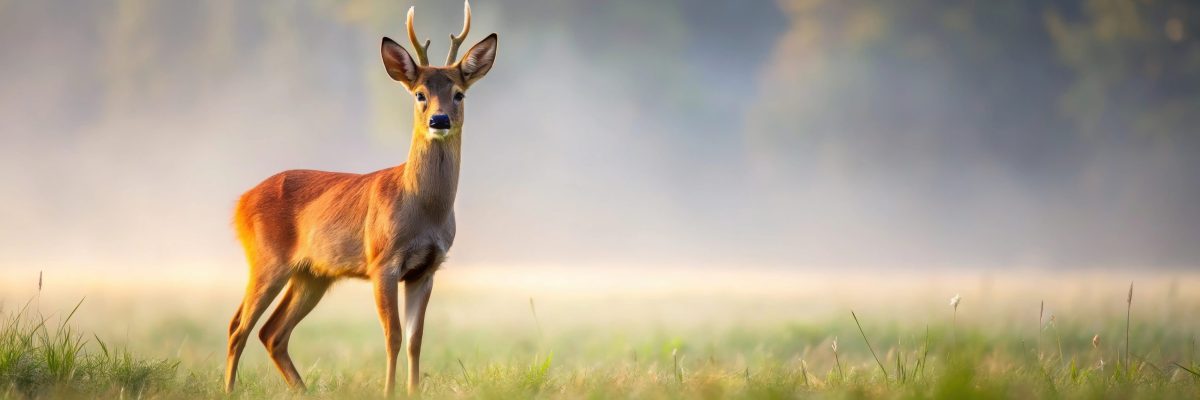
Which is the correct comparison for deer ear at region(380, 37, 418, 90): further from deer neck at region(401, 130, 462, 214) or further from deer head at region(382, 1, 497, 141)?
deer neck at region(401, 130, 462, 214)

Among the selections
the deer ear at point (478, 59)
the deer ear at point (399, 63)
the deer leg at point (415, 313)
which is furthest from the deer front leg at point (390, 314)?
the deer ear at point (478, 59)

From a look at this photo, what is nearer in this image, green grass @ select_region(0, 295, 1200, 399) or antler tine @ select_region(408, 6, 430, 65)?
green grass @ select_region(0, 295, 1200, 399)

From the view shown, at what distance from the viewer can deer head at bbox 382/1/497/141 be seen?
8031mm

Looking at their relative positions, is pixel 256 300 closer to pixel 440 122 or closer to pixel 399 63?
pixel 399 63

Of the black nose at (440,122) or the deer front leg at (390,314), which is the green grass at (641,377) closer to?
the deer front leg at (390,314)

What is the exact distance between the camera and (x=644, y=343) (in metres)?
12.9

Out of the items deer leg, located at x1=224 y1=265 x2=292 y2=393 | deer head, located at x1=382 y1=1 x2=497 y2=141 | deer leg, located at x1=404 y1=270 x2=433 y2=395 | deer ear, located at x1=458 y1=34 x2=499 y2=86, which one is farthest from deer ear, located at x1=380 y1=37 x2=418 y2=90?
deer leg, located at x1=224 y1=265 x2=292 y2=393

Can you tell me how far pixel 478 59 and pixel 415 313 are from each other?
2040mm

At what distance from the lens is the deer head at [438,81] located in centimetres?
803

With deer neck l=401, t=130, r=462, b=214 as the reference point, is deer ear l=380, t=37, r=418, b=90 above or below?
above

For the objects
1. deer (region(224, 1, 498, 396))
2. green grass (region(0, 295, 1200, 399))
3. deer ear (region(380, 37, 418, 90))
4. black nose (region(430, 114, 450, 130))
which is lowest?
green grass (region(0, 295, 1200, 399))

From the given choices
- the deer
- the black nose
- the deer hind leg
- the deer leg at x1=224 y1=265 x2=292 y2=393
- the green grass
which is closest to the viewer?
the green grass

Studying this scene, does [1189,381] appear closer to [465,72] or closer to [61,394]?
[465,72]

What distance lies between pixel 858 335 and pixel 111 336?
8.85 meters
